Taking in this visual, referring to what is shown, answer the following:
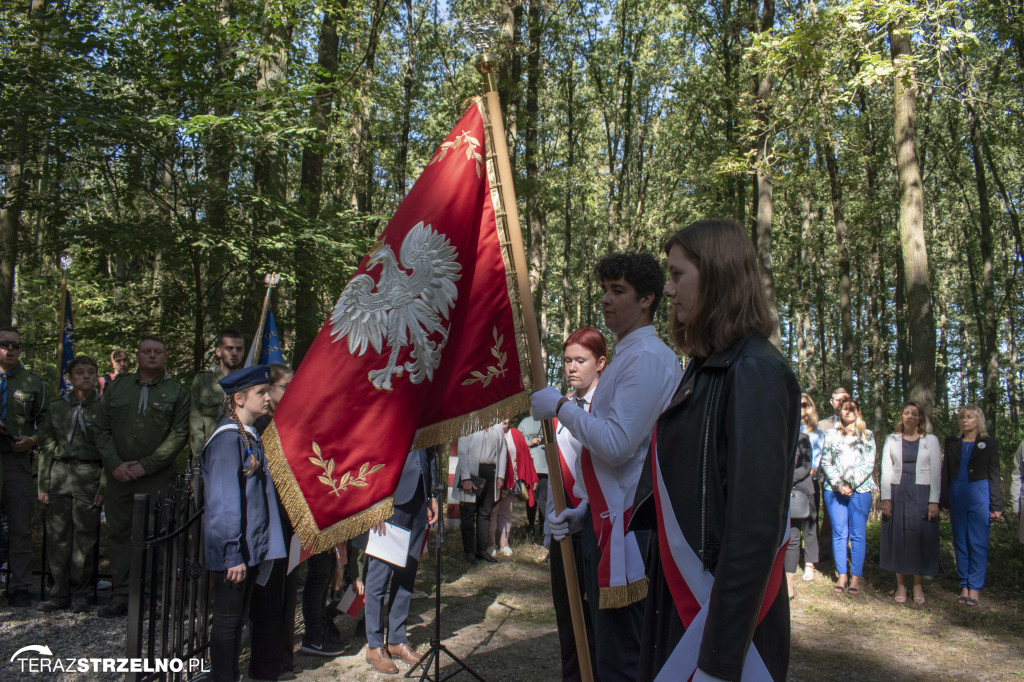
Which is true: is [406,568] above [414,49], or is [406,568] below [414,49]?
below

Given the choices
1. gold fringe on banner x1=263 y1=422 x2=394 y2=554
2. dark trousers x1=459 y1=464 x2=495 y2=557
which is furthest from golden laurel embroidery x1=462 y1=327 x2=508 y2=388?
dark trousers x1=459 y1=464 x2=495 y2=557

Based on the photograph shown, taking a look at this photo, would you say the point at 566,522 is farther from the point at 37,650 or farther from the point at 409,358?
the point at 37,650

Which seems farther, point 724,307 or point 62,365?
point 62,365

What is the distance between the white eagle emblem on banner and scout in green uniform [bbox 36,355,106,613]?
4.67m

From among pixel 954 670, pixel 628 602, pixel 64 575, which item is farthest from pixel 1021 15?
pixel 64 575

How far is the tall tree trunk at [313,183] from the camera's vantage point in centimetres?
898

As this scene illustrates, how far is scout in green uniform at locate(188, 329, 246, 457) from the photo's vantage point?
22.1 feet

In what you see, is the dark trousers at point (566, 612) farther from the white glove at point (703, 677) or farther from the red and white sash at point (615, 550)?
the white glove at point (703, 677)

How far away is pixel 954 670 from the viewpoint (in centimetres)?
591

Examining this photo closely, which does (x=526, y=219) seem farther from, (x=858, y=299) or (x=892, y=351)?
(x=892, y=351)

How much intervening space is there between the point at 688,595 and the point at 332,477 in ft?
5.66

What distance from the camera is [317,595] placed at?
558cm

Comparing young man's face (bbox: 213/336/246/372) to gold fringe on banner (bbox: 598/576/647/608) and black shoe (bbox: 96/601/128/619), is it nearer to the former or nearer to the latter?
black shoe (bbox: 96/601/128/619)

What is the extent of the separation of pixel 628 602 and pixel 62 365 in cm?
937
